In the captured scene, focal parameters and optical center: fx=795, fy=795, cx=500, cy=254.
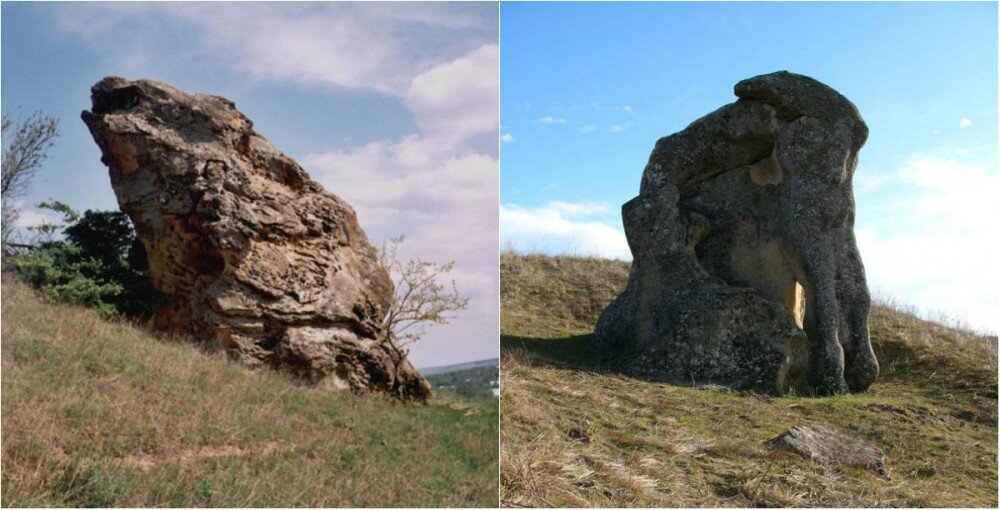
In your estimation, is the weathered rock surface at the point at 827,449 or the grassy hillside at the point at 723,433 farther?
the weathered rock surface at the point at 827,449

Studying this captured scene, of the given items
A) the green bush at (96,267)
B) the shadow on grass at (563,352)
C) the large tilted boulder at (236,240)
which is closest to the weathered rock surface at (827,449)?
the shadow on grass at (563,352)

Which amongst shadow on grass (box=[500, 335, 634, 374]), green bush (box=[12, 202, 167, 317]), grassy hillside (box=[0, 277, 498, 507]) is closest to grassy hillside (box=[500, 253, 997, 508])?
shadow on grass (box=[500, 335, 634, 374])

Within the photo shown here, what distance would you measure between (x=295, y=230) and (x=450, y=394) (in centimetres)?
584

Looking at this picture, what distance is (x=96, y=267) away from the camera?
1398cm

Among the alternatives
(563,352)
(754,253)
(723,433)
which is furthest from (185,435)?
(754,253)

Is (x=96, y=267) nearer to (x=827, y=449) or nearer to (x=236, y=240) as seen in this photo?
(x=236, y=240)

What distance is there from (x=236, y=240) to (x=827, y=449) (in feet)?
33.1

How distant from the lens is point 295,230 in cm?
1408

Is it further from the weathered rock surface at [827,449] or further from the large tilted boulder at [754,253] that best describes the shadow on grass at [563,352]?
the weathered rock surface at [827,449]

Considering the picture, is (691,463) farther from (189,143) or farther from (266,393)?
(189,143)

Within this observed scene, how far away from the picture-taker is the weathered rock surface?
234 inches

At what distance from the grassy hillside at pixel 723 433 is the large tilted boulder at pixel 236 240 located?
3.88 m

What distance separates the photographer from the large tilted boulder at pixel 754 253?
9.16 m

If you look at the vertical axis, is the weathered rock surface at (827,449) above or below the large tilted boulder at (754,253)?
below
